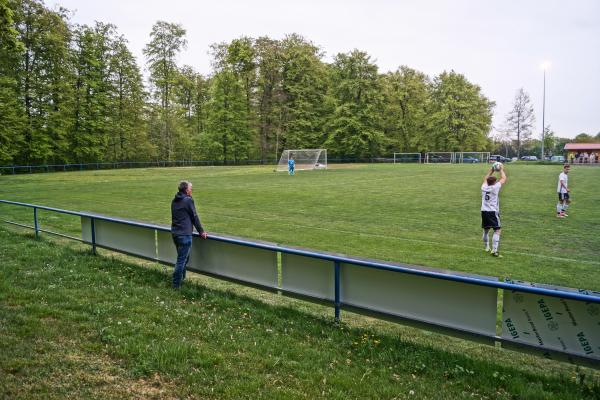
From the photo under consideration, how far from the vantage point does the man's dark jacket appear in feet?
26.6

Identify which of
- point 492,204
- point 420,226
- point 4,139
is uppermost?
point 4,139

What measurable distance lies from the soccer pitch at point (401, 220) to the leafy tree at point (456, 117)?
155 ft

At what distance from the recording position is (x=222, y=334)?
227 inches

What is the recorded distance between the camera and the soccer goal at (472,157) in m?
70.9

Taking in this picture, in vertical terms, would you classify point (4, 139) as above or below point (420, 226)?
above

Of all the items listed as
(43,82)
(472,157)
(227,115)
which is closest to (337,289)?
(43,82)

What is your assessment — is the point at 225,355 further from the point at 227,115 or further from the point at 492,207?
the point at 227,115

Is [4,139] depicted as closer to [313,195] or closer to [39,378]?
[313,195]

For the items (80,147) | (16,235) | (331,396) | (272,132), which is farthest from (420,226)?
(272,132)

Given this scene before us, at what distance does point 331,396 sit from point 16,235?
40.3 feet

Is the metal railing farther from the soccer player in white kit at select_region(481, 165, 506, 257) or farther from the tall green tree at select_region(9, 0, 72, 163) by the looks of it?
the tall green tree at select_region(9, 0, 72, 163)

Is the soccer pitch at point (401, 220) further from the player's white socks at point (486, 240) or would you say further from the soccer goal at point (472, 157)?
the soccer goal at point (472, 157)

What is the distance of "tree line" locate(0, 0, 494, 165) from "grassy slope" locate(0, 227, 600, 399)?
5661 centimetres

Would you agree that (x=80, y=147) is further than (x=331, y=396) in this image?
Yes
